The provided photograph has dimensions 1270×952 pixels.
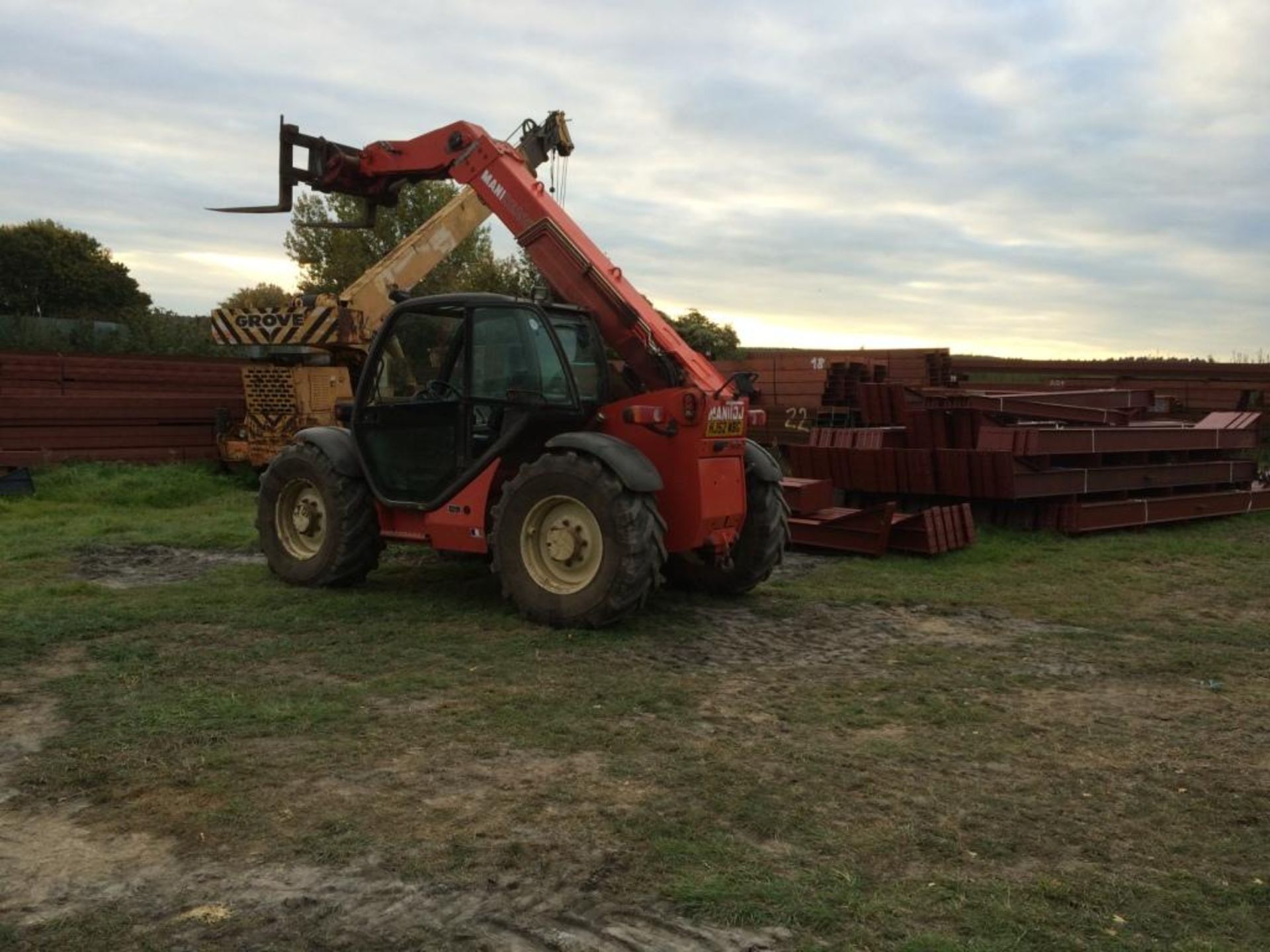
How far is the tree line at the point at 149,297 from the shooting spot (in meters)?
22.2

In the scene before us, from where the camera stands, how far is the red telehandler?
7.00 m

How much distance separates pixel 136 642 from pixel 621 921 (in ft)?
13.8

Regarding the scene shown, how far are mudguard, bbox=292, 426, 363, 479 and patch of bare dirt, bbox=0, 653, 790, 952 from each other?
4.41 meters

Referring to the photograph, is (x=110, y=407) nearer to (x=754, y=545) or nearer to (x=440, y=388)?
(x=440, y=388)

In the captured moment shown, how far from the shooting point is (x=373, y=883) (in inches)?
134

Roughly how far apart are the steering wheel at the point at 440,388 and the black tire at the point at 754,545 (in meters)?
1.90

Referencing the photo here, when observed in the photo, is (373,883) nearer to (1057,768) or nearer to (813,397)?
(1057,768)

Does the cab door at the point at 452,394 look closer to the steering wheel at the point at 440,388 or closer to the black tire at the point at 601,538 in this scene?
the steering wheel at the point at 440,388

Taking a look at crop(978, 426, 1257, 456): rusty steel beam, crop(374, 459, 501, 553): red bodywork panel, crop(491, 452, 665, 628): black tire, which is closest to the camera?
crop(491, 452, 665, 628): black tire

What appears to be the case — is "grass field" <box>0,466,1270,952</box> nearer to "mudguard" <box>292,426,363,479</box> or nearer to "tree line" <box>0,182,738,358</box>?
"mudguard" <box>292,426,363,479</box>

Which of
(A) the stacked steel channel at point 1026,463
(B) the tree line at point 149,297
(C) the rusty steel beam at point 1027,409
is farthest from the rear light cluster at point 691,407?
(B) the tree line at point 149,297

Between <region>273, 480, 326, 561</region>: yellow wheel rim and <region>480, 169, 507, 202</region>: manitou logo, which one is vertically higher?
<region>480, 169, 507, 202</region>: manitou logo

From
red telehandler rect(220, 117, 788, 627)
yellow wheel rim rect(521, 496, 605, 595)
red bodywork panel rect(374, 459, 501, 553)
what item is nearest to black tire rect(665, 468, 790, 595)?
red telehandler rect(220, 117, 788, 627)

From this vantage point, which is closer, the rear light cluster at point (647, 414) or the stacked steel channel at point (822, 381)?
the rear light cluster at point (647, 414)
